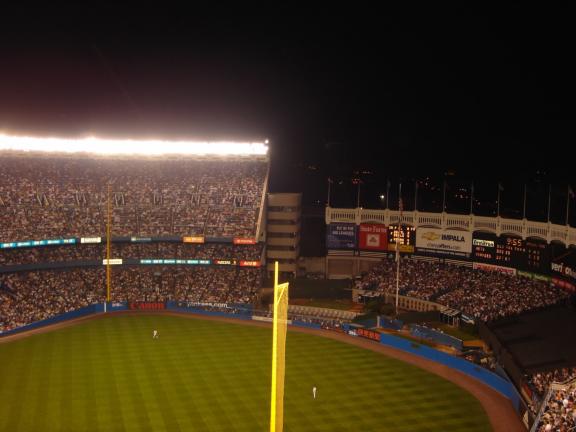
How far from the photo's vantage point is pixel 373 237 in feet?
208

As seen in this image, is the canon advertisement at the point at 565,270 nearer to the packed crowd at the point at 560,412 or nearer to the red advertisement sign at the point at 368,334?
the red advertisement sign at the point at 368,334

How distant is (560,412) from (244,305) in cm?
3328

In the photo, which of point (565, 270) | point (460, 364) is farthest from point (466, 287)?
point (460, 364)

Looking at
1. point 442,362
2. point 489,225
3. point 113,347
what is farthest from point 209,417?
point 489,225

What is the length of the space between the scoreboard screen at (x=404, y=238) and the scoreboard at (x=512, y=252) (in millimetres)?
6856

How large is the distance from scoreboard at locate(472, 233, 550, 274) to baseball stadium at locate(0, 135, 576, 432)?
152mm

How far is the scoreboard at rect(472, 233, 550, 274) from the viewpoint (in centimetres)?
4962

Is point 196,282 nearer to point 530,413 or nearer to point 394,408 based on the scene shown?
point 394,408

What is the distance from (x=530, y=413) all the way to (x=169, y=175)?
1973 inches

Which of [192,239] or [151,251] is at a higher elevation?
[192,239]

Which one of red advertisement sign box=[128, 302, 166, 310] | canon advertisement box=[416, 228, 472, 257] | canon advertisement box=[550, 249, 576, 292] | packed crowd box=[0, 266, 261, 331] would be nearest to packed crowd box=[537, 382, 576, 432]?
canon advertisement box=[550, 249, 576, 292]

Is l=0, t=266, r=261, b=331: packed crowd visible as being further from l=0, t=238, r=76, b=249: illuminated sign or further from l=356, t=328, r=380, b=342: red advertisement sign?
l=356, t=328, r=380, b=342: red advertisement sign

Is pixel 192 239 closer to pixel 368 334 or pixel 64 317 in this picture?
pixel 64 317

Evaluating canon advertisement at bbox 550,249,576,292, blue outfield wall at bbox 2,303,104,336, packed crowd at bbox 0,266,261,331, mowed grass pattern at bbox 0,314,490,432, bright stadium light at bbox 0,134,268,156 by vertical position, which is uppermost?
bright stadium light at bbox 0,134,268,156
